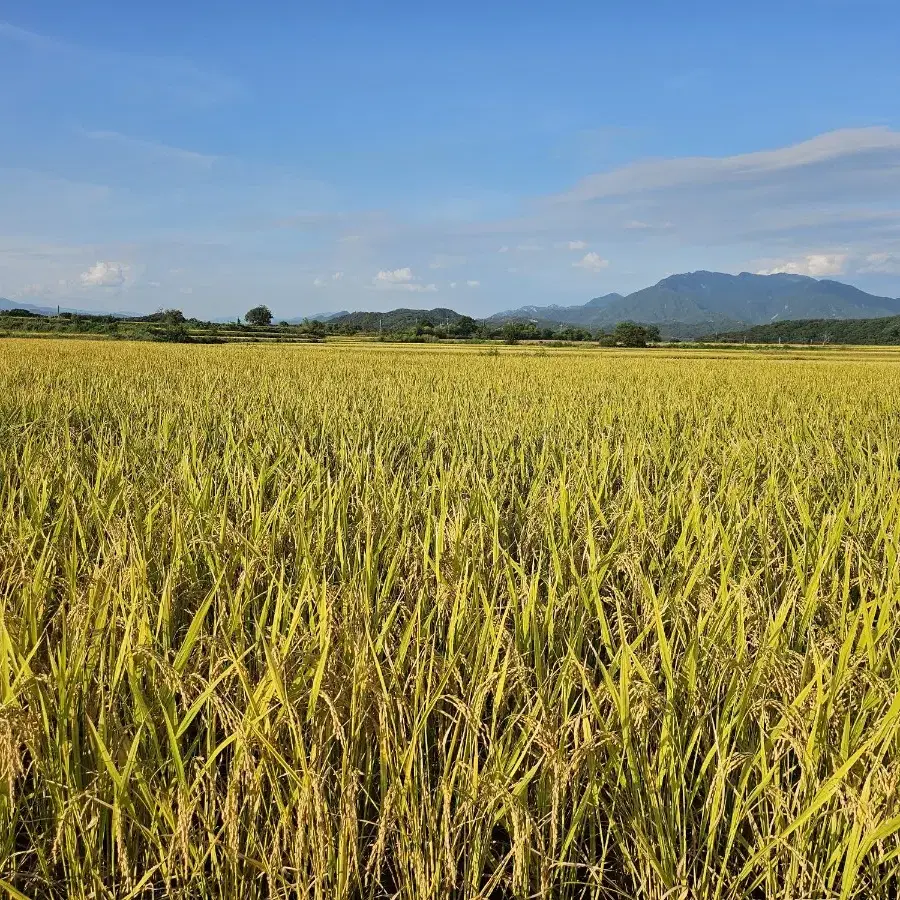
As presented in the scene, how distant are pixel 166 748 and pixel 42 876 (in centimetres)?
29

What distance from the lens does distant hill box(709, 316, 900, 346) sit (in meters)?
90.4

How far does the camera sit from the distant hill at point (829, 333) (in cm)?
9038

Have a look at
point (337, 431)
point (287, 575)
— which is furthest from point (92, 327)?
point (287, 575)

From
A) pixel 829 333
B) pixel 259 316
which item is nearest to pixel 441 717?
pixel 259 316

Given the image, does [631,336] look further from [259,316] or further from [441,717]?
[441,717]

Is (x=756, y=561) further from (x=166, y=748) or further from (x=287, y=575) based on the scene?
(x=166, y=748)

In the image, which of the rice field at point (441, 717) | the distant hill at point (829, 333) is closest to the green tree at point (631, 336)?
the distant hill at point (829, 333)

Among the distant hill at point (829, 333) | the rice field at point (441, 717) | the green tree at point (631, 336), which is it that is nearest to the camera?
the rice field at point (441, 717)

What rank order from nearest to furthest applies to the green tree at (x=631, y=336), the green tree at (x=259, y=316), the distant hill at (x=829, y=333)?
the green tree at (x=631, y=336) < the green tree at (x=259, y=316) < the distant hill at (x=829, y=333)

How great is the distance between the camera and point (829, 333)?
9569cm

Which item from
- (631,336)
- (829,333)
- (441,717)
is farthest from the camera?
(829,333)

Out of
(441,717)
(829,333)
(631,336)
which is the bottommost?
(441,717)

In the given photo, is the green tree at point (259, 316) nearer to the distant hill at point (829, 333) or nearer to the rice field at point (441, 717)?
the distant hill at point (829, 333)

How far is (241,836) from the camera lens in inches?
46.9
